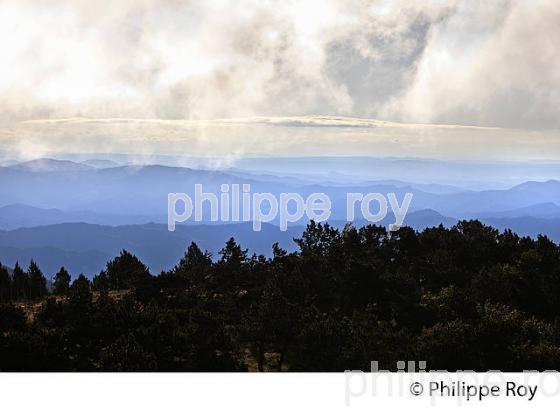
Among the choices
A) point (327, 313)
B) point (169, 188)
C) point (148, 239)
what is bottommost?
point (327, 313)

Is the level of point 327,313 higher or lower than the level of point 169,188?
lower

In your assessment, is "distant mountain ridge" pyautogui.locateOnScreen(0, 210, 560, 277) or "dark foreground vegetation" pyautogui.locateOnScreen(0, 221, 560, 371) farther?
"distant mountain ridge" pyautogui.locateOnScreen(0, 210, 560, 277)

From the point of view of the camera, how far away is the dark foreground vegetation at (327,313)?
11008mm

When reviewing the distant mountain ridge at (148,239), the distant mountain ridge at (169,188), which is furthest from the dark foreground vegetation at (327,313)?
the distant mountain ridge at (148,239)

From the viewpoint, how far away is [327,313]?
587 inches

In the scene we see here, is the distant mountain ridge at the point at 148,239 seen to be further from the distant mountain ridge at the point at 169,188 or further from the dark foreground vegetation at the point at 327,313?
the dark foreground vegetation at the point at 327,313

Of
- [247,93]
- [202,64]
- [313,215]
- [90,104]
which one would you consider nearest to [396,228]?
[313,215]

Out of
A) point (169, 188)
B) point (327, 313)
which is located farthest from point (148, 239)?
point (327, 313)

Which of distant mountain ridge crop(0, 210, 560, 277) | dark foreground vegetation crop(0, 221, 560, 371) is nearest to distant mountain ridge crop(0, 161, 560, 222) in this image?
dark foreground vegetation crop(0, 221, 560, 371)

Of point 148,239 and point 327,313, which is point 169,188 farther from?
point 148,239

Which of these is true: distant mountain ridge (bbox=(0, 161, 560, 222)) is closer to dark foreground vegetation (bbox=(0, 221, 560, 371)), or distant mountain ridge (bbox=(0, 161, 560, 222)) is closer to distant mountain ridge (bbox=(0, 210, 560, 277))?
dark foreground vegetation (bbox=(0, 221, 560, 371))

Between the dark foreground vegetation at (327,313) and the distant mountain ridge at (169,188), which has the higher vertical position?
the distant mountain ridge at (169,188)

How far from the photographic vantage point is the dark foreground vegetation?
11008 millimetres

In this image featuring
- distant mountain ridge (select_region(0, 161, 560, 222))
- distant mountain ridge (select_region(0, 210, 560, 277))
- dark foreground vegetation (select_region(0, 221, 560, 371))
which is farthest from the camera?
distant mountain ridge (select_region(0, 210, 560, 277))
